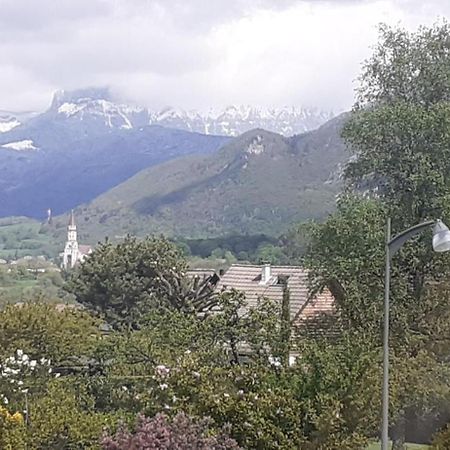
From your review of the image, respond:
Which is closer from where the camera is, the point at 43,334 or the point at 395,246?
the point at 395,246

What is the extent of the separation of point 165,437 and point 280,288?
1793 centimetres

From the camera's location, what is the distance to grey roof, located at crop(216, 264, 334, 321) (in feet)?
83.4

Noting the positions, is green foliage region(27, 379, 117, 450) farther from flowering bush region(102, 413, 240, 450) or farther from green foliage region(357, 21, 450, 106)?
green foliage region(357, 21, 450, 106)

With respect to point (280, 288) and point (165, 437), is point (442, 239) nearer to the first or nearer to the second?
point (165, 437)

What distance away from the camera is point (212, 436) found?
11.6 metres

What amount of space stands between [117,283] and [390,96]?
1422 centimetres

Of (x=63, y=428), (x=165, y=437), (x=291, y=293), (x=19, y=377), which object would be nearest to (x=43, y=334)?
(x=19, y=377)

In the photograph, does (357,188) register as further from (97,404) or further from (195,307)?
(97,404)

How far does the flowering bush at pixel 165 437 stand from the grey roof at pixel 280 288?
9879 millimetres

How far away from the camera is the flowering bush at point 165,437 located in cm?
1087

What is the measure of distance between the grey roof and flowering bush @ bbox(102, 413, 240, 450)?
9.88m

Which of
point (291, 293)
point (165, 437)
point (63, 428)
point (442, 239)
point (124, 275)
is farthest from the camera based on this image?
point (124, 275)

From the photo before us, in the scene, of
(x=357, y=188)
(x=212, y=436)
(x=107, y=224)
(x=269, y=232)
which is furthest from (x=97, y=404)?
(x=107, y=224)

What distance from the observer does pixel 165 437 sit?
10.9 m
